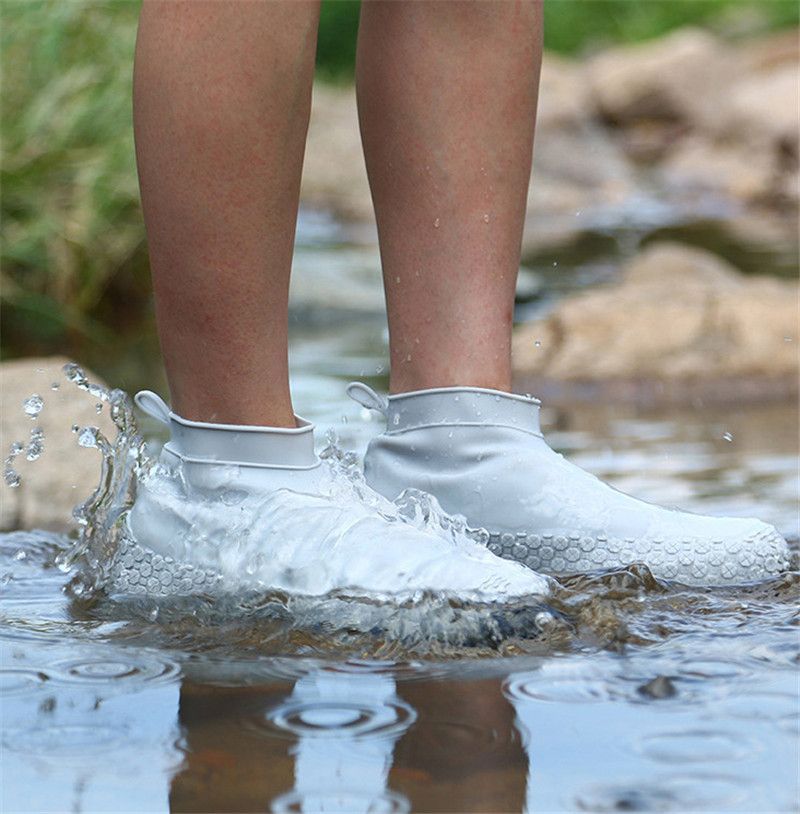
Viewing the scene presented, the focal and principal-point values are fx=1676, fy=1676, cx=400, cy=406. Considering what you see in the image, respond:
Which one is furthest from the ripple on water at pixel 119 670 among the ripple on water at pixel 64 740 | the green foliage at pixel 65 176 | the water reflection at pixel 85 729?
the green foliage at pixel 65 176

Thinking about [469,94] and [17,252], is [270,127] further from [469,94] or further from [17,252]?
[17,252]

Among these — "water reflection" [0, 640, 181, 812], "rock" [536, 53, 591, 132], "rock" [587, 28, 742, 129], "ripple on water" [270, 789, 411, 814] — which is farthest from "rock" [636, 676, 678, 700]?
"rock" [587, 28, 742, 129]

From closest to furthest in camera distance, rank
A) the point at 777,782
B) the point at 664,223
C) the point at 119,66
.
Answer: the point at 777,782 < the point at 119,66 < the point at 664,223

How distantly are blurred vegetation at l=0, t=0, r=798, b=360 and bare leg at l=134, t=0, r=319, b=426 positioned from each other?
8.45 ft

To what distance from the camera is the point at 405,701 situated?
141 centimetres

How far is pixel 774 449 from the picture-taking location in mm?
2895

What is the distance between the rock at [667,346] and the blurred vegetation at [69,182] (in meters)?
1.20

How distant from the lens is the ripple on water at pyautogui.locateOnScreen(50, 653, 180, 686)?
4.88ft

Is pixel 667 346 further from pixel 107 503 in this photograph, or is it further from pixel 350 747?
pixel 350 747

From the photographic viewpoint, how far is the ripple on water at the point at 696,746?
1.27 m

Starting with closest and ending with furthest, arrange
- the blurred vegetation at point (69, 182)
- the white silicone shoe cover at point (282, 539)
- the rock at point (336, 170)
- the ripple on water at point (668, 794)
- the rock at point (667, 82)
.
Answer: the ripple on water at point (668, 794) → the white silicone shoe cover at point (282, 539) → the blurred vegetation at point (69, 182) → the rock at point (336, 170) → the rock at point (667, 82)

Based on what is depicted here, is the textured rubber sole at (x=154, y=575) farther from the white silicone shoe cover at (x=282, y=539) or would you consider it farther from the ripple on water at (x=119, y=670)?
the ripple on water at (x=119, y=670)

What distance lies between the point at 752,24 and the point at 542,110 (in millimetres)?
4913

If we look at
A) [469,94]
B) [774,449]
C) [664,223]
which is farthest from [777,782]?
[664,223]
